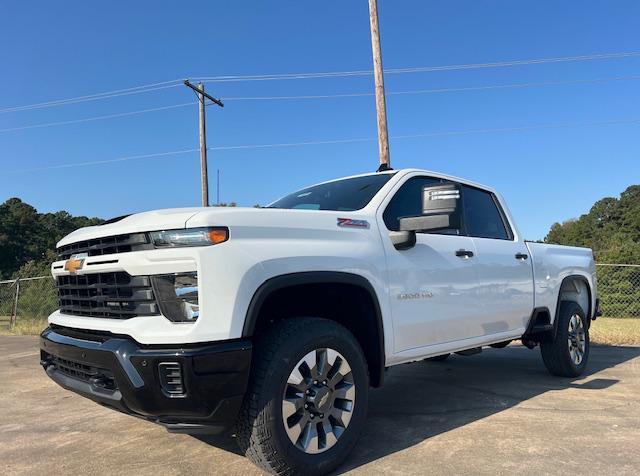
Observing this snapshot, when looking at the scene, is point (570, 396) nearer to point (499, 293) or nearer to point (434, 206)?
point (499, 293)

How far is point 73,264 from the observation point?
10.8 feet

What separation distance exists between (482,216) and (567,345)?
1830 mm

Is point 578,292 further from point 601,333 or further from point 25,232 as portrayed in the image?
point 25,232

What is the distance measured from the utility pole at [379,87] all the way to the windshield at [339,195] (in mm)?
5803

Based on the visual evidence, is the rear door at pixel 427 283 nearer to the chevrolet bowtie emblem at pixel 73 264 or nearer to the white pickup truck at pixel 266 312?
the white pickup truck at pixel 266 312

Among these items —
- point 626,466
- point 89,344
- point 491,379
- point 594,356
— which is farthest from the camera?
point 594,356

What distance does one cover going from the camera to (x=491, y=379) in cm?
586

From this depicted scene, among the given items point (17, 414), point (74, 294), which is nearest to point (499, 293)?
point (74, 294)

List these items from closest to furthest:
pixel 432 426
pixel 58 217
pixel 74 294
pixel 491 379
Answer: pixel 74 294 < pixel 432 426 < pixel 491 379 < pixel 58 217

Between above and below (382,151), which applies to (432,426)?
below

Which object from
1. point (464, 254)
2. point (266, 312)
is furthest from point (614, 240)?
point (266, 312)

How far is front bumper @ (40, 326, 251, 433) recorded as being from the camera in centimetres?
259

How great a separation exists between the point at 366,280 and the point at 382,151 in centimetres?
765

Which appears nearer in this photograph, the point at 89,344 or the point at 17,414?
the point at 89,344
